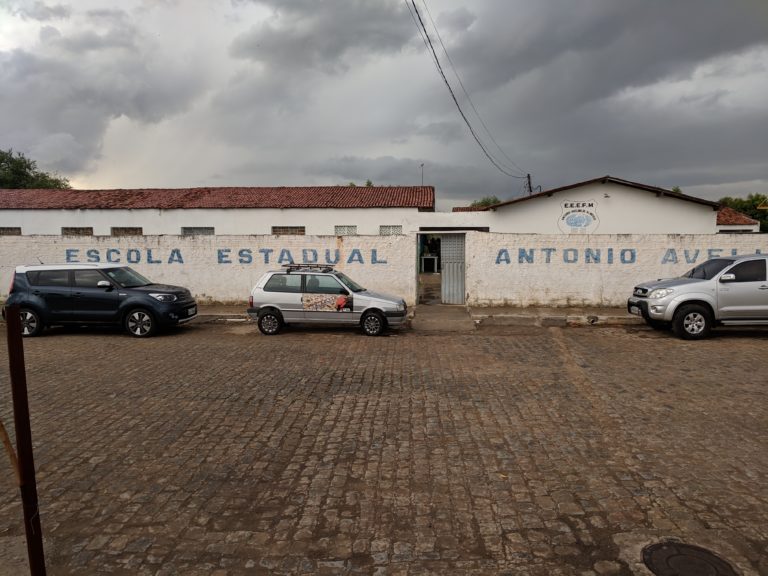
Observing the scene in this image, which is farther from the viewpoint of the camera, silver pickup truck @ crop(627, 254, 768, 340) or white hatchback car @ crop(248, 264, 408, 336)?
white hatchback car @ crop(248, 264, 408, 336)

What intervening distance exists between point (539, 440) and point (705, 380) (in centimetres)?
369

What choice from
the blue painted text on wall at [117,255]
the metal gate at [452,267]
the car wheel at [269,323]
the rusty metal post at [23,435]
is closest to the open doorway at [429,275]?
the metal gate at [452,267]

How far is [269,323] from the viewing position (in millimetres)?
11344

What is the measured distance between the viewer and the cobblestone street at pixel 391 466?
3195 mm

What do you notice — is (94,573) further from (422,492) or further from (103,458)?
(422,492)

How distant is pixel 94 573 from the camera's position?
118 inches

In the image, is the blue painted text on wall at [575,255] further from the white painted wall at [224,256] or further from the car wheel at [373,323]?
the car wheel at [373,323]

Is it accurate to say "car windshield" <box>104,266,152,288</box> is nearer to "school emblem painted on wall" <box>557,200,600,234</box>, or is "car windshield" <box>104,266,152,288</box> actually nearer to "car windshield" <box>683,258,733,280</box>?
"car windshield" <box>683,258,733,280</box>

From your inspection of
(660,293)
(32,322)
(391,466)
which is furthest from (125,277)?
(660,293)

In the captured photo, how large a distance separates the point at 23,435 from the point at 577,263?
1395cm

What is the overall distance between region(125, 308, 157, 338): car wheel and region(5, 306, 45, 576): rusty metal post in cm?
919

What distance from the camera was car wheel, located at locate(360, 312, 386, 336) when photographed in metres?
11.1

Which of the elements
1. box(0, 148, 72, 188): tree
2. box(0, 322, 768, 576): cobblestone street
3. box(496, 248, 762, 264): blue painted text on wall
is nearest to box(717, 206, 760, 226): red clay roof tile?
box(496, 248, 762, 264): blue painted text on wall

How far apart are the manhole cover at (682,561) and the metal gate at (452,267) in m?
12.3
